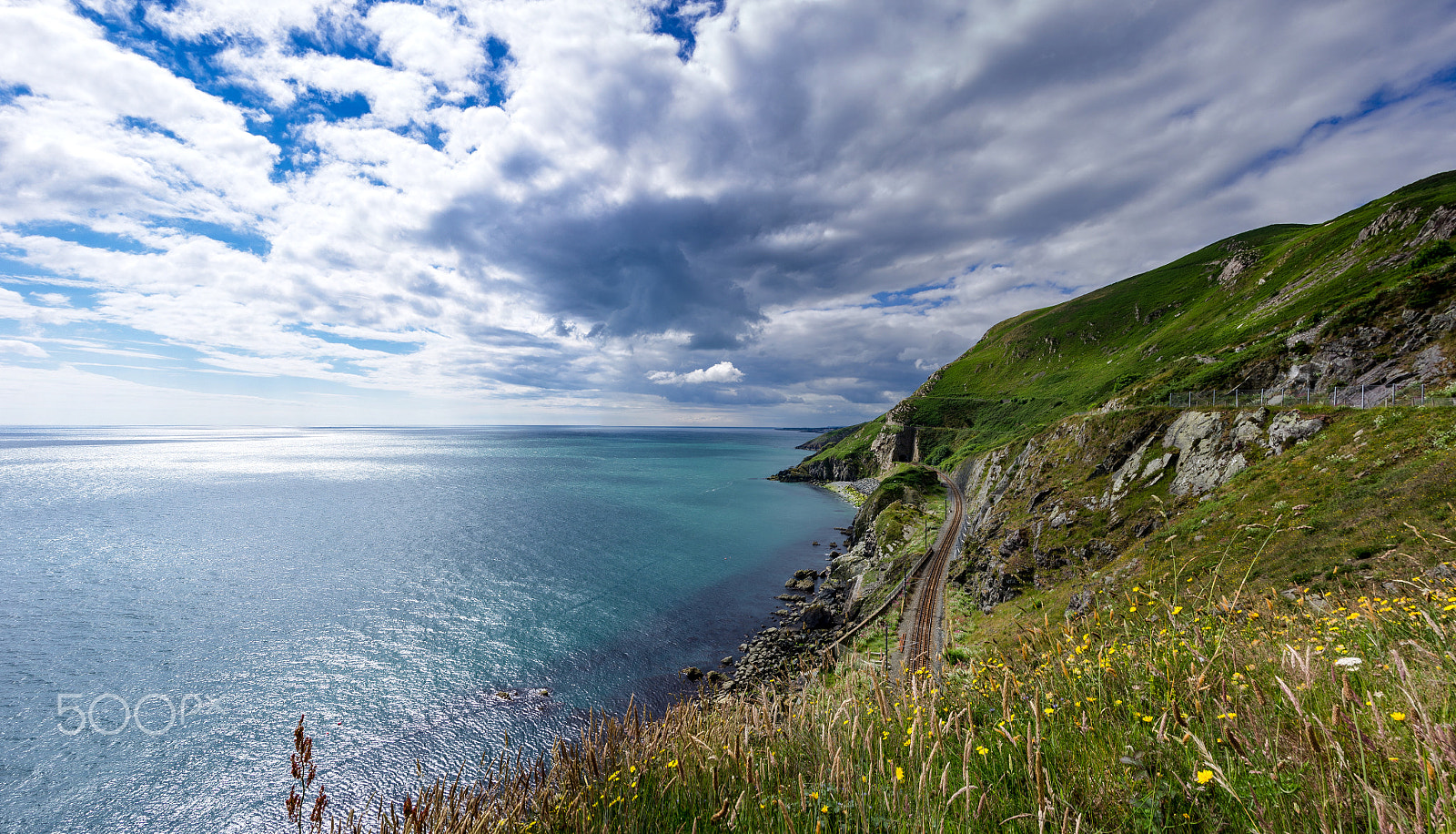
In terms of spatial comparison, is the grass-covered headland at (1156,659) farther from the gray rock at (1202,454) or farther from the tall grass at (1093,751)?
the gray rock at (1202,454)

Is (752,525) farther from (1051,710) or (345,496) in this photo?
(345,496)

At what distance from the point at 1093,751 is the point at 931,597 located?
138ft

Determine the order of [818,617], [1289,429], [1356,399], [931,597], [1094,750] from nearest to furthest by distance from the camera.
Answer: [1094,750]
[1289,429]
[1356,399]
[931,597]
[818,617]

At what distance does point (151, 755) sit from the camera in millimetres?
29797

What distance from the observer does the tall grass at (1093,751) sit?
Result: 2578 millimetres

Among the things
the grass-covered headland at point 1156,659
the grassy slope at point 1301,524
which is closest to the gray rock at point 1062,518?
the grass-covered headland at point 1156,659

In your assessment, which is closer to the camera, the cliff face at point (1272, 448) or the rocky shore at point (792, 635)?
the cliff face at point (1272, 448)

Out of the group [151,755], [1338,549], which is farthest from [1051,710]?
[151,755]

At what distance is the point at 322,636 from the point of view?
45.2 meters

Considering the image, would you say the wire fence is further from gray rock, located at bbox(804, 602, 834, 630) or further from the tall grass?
gray rock, located at bbox(804, 602, 834, 630)

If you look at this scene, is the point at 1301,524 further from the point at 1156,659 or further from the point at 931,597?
the point at 1156,659

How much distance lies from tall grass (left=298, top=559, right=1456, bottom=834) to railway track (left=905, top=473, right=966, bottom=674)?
11546 millimetres

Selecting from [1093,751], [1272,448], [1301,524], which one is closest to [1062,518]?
[1272,448]

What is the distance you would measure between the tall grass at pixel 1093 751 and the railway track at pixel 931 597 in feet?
37.9
